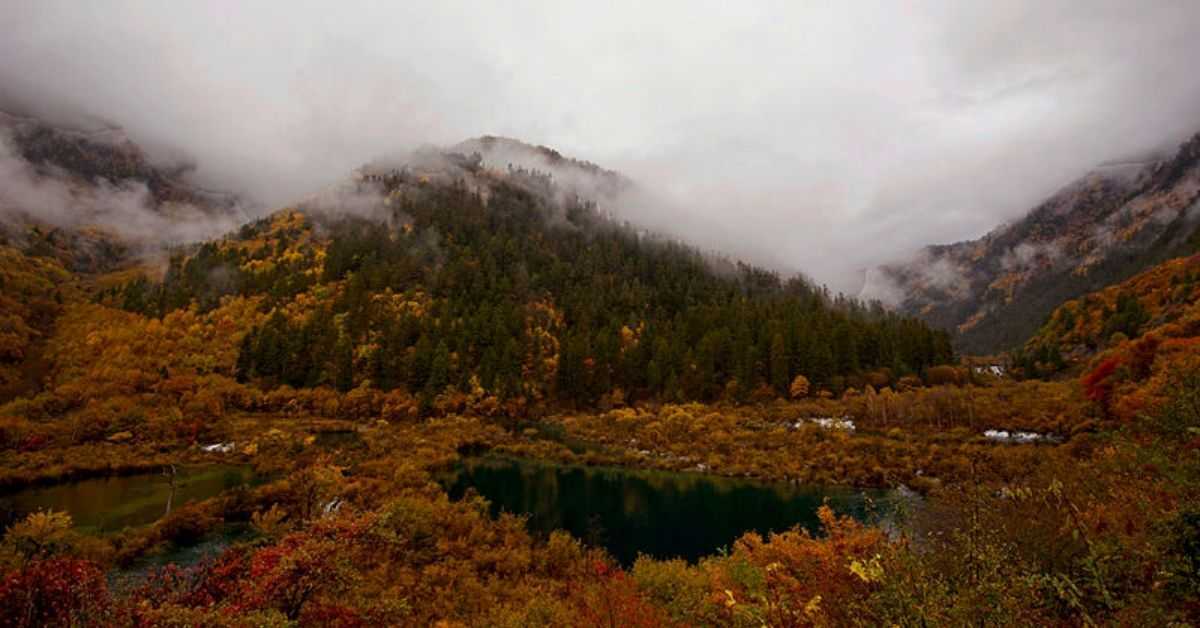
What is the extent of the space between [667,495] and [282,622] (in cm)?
3770

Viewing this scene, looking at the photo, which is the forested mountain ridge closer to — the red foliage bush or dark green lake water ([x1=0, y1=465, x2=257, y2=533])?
dark green lake water ([x1=0, y1=465, x2=257, y2=533])

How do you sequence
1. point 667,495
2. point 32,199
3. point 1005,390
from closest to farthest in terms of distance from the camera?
point 667,495 → point 1005,390 → point 32,199

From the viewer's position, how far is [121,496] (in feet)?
129

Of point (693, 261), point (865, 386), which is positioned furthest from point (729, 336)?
point (693, 261)

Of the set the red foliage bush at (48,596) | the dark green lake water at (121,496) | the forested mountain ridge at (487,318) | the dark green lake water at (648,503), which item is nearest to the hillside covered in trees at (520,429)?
the red foliage bush at (48,596)

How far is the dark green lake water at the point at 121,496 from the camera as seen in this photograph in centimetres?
3398

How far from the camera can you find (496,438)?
68.1m

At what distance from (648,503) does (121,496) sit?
129 ft

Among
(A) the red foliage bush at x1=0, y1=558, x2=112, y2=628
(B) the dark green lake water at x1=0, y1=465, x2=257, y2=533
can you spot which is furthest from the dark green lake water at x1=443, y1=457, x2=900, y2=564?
(A) the red foliage bush at x1=0, y1=558, x2=112, y2=628

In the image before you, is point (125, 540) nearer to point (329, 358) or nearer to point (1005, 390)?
point (329, 358)

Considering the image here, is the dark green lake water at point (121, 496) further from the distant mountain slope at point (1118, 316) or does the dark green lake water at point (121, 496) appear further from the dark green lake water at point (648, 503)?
the distant mountain slope at point (1118, 316)

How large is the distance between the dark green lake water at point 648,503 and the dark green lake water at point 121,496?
1830 cm

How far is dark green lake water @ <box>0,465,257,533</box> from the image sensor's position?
34.0 metres

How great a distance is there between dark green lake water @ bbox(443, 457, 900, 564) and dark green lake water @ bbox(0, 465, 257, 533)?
60.0ft
